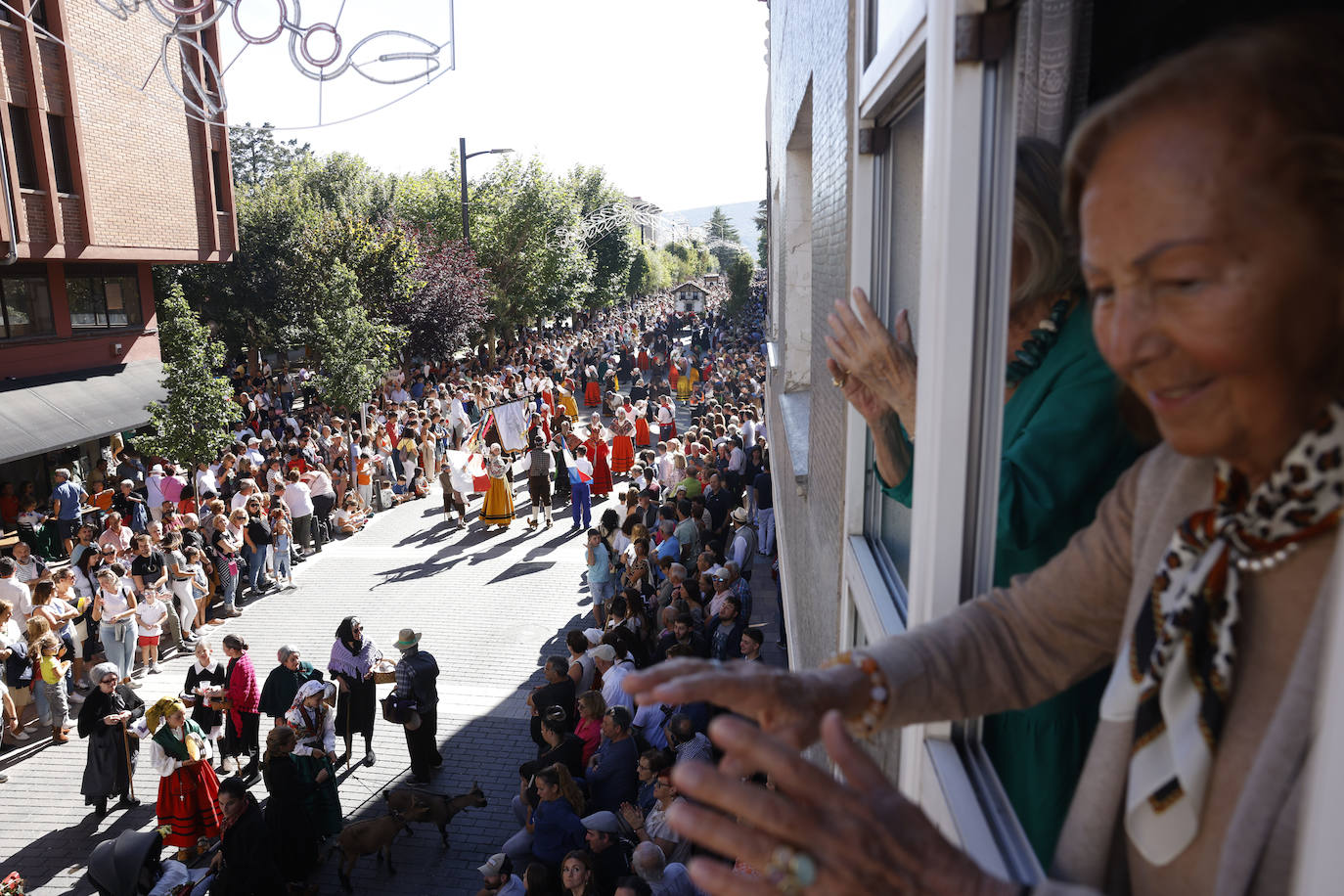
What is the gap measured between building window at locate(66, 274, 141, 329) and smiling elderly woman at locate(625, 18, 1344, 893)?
22033 mm

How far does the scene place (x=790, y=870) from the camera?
0.96 m

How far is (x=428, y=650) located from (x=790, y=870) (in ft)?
39.0

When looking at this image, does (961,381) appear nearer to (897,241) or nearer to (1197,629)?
(1197,629)

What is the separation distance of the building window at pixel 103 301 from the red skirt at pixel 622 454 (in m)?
11.1

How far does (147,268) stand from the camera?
835 inches

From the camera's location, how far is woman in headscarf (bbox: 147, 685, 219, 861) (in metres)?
7.93

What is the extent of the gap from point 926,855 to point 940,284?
3.17ft

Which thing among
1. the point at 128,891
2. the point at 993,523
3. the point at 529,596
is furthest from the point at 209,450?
the point at 993,523

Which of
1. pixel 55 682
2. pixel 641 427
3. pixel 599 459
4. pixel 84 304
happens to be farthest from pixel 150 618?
pixel 641 427

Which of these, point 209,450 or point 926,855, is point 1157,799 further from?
point 209,450

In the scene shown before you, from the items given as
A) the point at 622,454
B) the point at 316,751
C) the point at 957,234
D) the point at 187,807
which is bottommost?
the point at 187,807

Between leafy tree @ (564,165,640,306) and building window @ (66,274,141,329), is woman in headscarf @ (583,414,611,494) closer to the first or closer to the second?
building window @ (66,274,141,329)

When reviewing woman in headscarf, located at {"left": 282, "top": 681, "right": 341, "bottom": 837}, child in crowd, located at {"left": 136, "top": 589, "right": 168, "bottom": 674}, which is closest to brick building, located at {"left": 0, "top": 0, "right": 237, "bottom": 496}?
child in crowd, located at {"left": 136, "top": 589, "right": 168, "bottom": 674}

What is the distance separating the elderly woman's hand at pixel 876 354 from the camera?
6.57ft
